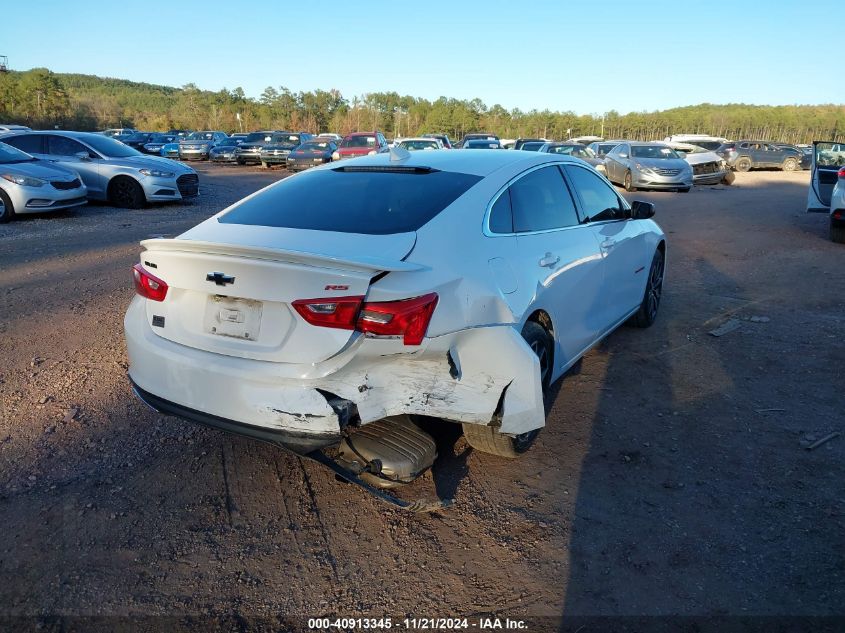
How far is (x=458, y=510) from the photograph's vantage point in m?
3.15

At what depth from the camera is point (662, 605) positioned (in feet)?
8.22

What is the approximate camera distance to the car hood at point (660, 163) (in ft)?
64.8

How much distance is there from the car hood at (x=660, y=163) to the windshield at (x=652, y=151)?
0.34m

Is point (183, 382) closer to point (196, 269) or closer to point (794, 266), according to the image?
point (196, 269)

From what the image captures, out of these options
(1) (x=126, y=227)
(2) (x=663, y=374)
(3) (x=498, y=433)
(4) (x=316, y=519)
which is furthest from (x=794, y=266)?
(1) (x=126, y=227)

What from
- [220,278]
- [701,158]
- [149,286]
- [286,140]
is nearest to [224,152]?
[286,140]

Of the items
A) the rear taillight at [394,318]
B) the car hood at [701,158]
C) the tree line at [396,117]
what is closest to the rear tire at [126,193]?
the rear taillight at [394,318]

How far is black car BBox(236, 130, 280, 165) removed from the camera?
29.6 m

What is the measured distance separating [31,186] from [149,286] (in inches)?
397

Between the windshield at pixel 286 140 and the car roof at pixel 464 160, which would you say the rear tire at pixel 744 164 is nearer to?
the windshield at pixel 286 140

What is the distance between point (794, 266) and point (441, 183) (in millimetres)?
7318

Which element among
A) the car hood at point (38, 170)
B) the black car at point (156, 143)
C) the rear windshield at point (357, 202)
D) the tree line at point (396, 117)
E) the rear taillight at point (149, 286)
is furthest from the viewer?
→ the tree line at point (396, 117)

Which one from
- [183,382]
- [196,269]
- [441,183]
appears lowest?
[183,382]

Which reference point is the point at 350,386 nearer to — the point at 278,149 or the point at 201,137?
the point at 278,149
